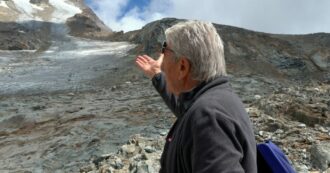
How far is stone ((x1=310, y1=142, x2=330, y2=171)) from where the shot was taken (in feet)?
25.7

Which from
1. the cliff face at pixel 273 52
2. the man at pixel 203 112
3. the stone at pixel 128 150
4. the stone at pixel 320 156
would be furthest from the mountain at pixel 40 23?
A: the man at pixel 203 112

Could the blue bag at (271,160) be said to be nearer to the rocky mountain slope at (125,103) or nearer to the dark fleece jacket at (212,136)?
the dark fleece jacket at (212,136)

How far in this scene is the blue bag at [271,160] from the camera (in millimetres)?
2552

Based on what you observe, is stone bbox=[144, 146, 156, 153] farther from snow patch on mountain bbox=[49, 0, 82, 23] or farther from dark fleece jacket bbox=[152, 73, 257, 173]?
snow patch on mountain bbox=[49, 0, 82, 23]

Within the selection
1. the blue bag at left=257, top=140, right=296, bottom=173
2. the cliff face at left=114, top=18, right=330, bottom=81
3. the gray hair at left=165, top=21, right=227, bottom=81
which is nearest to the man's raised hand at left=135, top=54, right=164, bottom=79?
the gray hair at left=165, top=21, right=227, bottom=81

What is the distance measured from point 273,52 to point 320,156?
20.3 m

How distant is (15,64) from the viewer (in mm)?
34312

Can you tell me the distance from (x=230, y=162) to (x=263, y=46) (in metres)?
26.7

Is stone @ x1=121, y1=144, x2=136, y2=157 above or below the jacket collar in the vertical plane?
below

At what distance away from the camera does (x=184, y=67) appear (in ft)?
8.76

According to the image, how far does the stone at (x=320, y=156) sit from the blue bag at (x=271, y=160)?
5.44m

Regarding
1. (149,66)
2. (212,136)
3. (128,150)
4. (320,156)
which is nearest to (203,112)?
(212,136)

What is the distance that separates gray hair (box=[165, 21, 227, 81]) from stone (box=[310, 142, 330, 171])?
5.55 metres

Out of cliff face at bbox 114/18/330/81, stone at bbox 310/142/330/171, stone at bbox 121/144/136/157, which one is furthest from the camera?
Answer: cliff face at bbox 114/18/330/81
